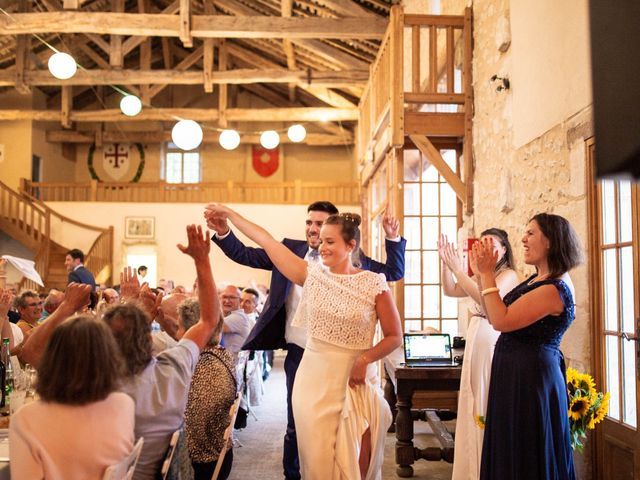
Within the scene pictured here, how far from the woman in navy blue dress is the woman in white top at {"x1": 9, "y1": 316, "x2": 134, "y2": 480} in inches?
61.5

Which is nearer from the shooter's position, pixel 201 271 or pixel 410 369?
pixel 201 271

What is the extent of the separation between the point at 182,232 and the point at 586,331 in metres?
12.9

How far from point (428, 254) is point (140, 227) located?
955cm

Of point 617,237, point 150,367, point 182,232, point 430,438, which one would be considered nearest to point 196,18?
point 182,232

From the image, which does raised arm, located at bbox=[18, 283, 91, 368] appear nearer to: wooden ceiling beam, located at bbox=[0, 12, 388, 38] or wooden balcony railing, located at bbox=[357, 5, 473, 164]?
wooden balcony railing, located at bbox=[357, 5, 473, 164]

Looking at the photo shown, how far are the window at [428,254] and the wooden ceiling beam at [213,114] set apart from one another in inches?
263

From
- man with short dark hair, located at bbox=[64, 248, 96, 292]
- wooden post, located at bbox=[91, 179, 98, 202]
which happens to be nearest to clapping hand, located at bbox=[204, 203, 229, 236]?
man with short dark hair, located at bbox=[64, 248, 96, 292]

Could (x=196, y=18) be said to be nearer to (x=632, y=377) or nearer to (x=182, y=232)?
(x=182, y=232)

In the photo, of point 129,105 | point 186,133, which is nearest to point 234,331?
point 186,133

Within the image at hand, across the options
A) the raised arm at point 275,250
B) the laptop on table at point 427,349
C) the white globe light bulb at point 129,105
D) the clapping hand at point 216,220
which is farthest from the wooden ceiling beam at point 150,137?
the raised arm at point 275,250

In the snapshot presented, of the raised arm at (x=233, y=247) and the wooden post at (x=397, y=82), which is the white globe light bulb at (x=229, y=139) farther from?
the raised arm at (x=233, y=247)

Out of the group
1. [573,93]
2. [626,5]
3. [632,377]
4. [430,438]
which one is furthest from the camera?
[430,438]

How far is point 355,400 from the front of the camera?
8.71 feet

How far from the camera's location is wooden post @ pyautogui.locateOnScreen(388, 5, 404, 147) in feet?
21.0
